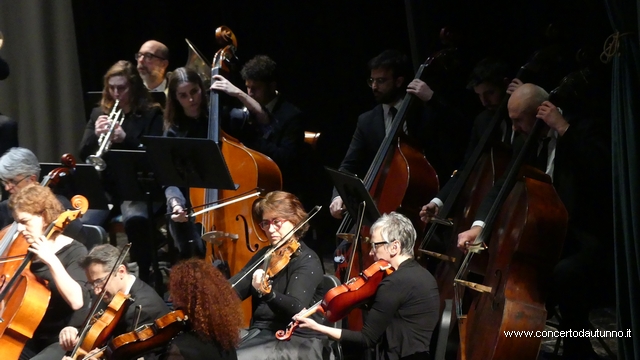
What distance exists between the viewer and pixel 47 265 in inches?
141

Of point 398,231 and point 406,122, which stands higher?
point 406,122

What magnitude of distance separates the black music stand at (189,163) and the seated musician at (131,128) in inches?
28.2

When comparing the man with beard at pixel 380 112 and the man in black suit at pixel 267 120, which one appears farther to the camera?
the man in black suit at pixel 267 120

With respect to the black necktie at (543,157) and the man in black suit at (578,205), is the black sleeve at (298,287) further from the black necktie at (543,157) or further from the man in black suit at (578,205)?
the black necktie at (543,157)

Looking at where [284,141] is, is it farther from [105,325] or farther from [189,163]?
[105,325]

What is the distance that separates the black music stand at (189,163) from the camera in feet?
13.6

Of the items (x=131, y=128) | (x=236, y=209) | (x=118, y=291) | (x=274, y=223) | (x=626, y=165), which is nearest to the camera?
(x=626, y=165)

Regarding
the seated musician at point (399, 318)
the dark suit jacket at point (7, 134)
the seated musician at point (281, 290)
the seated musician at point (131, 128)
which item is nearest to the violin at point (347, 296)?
the seated musician at point (399, 318)

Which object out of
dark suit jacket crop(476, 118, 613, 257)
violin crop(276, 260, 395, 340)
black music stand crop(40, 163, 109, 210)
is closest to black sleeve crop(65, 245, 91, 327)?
black music stand crop(40, 163, 109, 210)

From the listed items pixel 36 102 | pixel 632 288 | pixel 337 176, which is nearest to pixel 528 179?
pixel 632 288

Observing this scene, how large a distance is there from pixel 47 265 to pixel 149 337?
93 cm

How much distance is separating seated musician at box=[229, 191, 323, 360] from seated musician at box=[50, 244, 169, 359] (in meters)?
0.42

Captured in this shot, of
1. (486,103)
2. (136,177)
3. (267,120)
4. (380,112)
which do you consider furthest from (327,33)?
(136,177)

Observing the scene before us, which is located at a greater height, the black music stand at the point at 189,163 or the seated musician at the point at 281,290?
the black music stand at the point at 189,163
